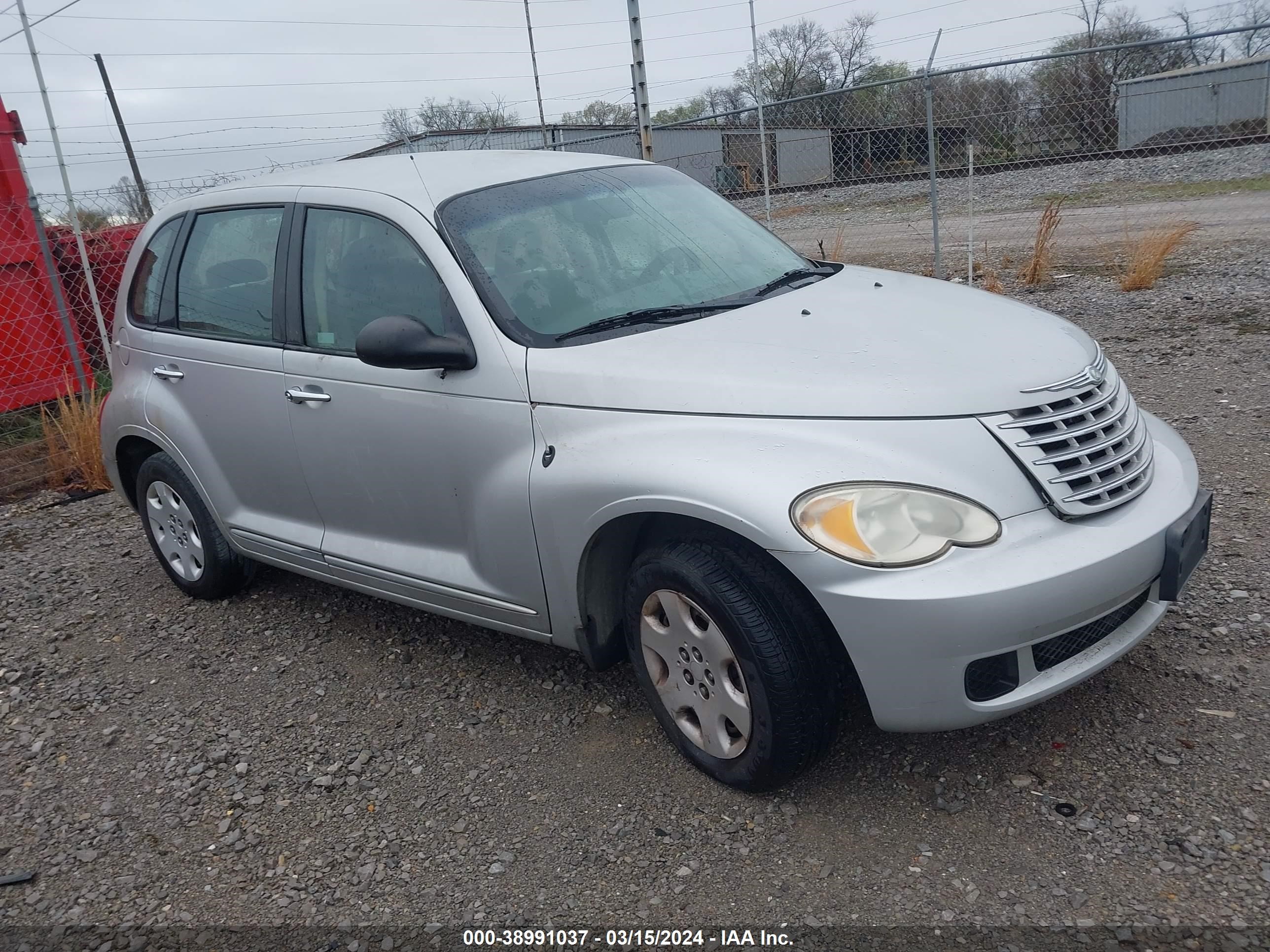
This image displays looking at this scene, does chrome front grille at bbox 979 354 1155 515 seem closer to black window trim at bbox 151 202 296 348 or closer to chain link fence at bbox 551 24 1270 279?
black window trim at bbox 151 202 296 348

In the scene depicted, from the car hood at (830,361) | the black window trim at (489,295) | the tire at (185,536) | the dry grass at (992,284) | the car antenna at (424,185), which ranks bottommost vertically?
the dry grass at (992,284)

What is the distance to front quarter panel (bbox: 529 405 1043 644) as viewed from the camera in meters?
2.55

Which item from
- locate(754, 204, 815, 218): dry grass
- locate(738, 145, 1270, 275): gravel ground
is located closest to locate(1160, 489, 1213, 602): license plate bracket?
locate(738, 145, 1270, 275): gravel ground

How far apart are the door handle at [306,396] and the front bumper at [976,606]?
1.93 meters

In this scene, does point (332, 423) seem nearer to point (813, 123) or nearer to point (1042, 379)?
point (1042, 379)

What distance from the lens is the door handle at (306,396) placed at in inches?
145

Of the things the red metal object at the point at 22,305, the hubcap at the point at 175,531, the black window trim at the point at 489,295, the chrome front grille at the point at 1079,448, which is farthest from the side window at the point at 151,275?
the red metal object at the point at 22,305

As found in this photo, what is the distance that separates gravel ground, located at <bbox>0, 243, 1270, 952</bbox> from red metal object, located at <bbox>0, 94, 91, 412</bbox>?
5327 millimetres

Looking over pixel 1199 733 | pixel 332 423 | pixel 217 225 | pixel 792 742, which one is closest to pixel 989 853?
pixel 792 742

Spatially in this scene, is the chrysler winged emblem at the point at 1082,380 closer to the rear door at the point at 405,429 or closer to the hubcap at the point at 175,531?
the rear door at the point at 405,429

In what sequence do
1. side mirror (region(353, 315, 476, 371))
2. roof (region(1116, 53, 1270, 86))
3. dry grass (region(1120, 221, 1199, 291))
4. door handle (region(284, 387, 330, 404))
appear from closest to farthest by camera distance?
1. side mirror (region(353, 315, 476, 371))
2. door handle (region(284, 387, 330, 404))
3. dry grass (region(1120, 221, 1199, 291))
4. roof (region(1116, 53, 1270, 86))

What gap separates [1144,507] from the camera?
279 cm

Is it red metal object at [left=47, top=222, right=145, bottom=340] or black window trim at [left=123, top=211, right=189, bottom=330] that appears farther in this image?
red metal object at [left=47, top=222, right=145, bottom=340]

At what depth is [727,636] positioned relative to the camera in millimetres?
2727
